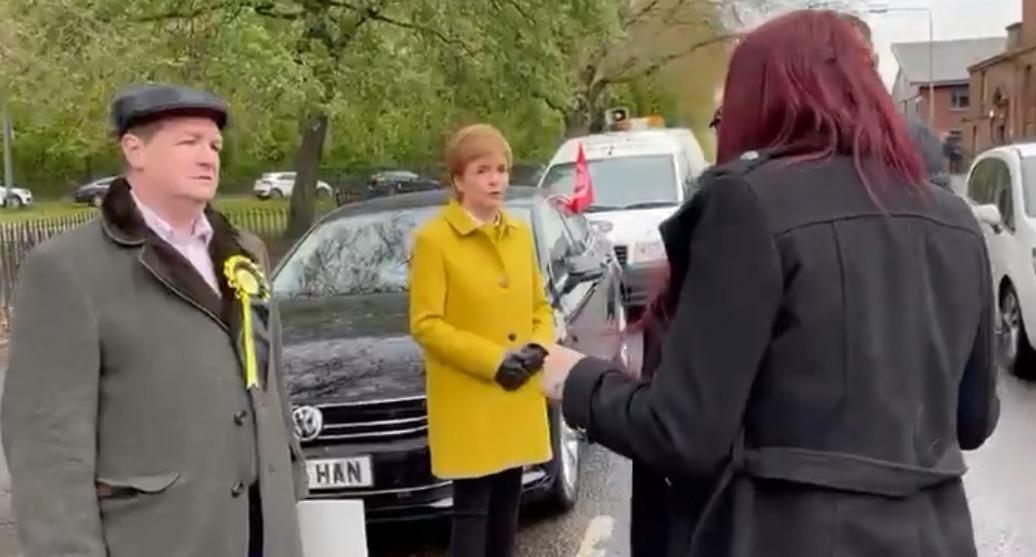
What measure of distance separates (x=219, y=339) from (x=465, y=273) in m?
1.79

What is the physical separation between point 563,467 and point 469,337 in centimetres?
224

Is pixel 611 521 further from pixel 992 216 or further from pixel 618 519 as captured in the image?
pixel 992 216

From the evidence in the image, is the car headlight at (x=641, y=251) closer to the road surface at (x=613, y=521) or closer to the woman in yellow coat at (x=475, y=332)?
the road surface at (x=613, y=521)

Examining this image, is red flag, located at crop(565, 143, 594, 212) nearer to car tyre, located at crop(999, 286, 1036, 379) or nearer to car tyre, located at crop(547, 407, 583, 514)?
car tyre, located at crop(999, 286, 1036, 379)

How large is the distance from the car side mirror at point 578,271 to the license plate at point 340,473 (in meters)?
1.67

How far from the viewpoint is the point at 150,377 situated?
265 cm

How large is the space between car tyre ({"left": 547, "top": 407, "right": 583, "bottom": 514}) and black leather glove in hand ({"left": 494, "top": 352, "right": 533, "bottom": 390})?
6.61 feet

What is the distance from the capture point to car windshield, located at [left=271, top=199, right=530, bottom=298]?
284 inches

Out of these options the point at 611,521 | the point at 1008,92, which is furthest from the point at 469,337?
the point at 1008,92

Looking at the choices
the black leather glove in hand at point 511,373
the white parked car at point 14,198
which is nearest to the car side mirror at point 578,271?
the black leather glove in hand at point 511,373

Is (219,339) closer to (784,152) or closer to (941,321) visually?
(784,152)

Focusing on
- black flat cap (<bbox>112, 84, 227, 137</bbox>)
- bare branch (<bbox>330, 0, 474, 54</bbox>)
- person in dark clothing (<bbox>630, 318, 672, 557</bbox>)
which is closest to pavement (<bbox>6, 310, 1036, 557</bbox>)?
black flat cap (<bbox>112, 84, 227, 137</bbox>)

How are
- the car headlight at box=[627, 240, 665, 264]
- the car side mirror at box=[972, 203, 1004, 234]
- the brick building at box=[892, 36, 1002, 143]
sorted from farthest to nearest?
the brick building at box=[892, 36, 1002, 143] < the car headlight at box=[627, 240, 665, 264] < the car side mirror at box=[972, 203, 1004, 234]

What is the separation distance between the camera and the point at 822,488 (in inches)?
78.7
